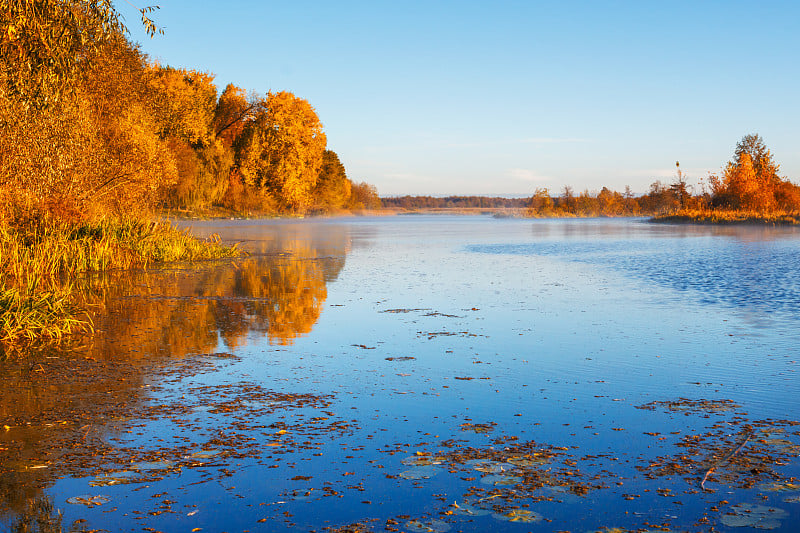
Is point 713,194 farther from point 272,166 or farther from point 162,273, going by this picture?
point 162,273

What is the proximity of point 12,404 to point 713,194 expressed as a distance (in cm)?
7394

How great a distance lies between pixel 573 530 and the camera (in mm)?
4633

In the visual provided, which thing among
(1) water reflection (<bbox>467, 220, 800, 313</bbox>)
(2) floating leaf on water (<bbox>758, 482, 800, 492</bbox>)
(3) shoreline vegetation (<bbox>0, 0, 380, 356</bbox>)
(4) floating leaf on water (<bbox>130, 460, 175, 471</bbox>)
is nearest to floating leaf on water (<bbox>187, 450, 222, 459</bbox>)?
(4) floating leaf on water (<bbox>130, 460, 175, 471</bbox>)

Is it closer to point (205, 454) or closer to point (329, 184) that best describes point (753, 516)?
point (205, 454)

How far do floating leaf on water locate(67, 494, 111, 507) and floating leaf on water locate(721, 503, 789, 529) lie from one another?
4.05m

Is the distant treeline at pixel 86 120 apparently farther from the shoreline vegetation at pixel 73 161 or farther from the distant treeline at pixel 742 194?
the distant treeline at pixel 742 194

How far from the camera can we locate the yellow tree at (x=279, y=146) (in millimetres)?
64250

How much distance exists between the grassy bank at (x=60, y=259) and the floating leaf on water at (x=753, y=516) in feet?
29.1

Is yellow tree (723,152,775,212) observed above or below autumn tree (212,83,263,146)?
below

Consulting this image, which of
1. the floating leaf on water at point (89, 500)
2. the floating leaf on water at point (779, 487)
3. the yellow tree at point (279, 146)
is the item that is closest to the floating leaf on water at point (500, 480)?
the floating leaf on water at point (779, 487)

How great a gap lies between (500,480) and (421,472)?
1.96ft

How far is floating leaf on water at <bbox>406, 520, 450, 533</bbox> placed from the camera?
4633 millimetres

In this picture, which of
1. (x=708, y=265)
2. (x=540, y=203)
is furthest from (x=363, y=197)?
(x=708, y=265)

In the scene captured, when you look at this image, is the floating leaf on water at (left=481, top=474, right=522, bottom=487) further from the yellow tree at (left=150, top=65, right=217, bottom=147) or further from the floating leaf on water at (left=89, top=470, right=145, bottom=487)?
the yellow tree at (left=150, top=65, right=217, bottom=147)
